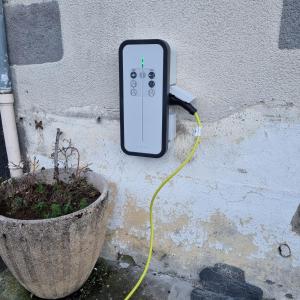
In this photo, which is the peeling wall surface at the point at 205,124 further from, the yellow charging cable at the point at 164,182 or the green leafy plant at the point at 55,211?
the green leafy plant at the point at 55,211

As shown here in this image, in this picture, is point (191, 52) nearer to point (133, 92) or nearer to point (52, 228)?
point (133, 92)

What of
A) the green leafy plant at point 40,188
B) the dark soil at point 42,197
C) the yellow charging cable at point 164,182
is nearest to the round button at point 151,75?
the yellow charging cable at point 164,182

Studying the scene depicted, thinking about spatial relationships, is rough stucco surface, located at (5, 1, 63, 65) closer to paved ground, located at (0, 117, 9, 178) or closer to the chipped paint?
the chipped paint

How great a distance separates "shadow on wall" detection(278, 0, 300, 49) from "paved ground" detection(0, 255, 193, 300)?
1.52 meters

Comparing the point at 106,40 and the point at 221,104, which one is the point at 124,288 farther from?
the point at 106,40

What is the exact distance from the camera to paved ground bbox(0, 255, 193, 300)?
1.95 m

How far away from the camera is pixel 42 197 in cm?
192

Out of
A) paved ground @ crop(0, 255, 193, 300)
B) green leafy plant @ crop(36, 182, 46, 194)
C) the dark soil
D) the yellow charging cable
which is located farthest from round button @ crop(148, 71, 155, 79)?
paved ground @ crop(0, 255, 193, 300)

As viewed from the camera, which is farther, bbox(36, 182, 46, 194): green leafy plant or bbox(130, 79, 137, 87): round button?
bbox(36, 182, 46, 194): green leafy plant

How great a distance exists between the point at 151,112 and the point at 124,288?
1.11m

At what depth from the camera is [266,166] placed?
173cm

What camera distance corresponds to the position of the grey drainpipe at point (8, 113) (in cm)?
219

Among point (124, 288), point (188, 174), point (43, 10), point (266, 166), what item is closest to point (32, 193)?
point (124, 288)

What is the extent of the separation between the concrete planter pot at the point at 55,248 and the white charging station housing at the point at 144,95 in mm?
371
